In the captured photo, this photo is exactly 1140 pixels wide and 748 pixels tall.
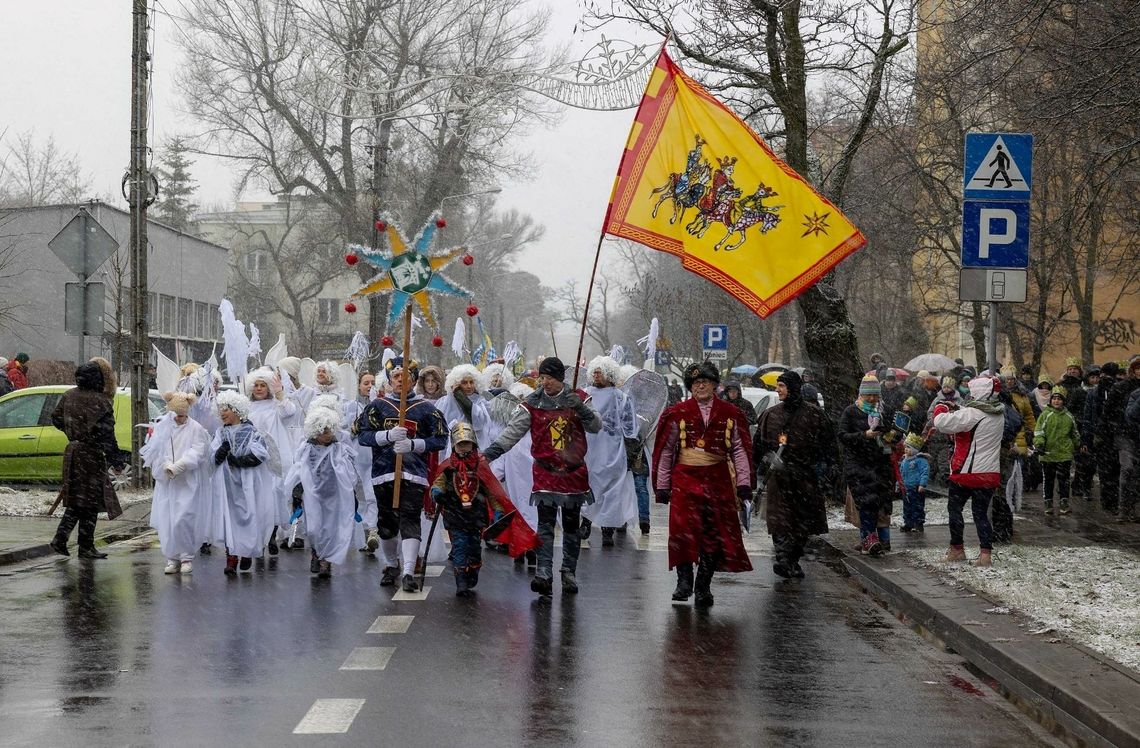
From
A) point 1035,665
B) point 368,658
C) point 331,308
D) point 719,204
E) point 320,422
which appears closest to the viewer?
point 1035,665

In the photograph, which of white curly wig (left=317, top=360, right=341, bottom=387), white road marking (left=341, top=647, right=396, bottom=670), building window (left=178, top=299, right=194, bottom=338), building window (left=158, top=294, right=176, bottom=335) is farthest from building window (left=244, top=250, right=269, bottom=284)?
white road marking (left=341, top=647, right=396, bottom=670)

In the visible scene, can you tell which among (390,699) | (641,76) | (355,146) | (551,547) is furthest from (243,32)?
(390,699)

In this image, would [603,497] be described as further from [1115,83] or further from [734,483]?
[1115,83]

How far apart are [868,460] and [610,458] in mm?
3038

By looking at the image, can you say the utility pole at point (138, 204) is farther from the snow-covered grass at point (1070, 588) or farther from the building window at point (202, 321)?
the building window at point (202, 321)

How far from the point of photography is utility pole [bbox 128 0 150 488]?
729 inches

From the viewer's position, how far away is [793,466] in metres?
12.4

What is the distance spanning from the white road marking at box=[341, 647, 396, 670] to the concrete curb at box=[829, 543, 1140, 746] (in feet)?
10.8

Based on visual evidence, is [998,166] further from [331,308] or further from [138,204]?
[331,308]

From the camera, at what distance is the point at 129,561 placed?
1285cm

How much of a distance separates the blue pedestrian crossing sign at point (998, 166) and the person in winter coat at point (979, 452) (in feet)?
5.86

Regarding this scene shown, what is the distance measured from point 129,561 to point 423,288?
12.5 feet

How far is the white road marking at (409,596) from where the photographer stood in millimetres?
10466

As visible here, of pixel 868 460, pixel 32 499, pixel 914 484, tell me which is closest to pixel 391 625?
pixel 868 460
